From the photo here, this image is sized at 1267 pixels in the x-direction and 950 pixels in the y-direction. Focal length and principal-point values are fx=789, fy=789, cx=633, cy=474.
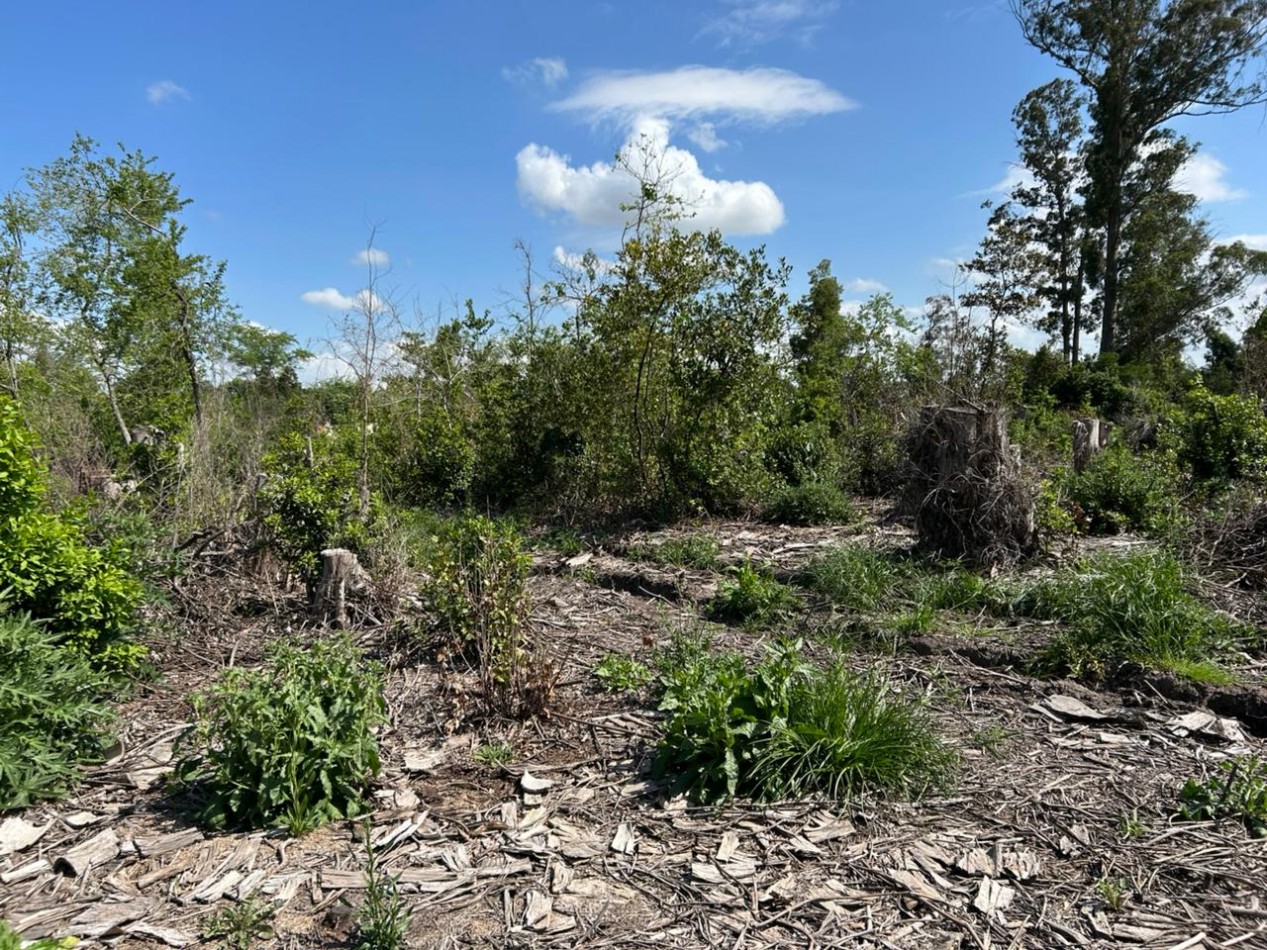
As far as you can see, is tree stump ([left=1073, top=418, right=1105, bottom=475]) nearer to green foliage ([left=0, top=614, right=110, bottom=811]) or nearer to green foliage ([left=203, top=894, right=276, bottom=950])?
green foliage ([left=203, top=894, right=276, bottom=950])

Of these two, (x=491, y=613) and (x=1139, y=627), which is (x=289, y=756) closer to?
(x=491, y=613)

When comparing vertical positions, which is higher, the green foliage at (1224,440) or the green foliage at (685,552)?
the green foliage at (1224,440)

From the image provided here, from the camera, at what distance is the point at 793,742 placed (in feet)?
10.5

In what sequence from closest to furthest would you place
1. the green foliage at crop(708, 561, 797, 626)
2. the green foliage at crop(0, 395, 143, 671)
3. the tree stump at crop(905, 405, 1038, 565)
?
1. the green foliage at crop(0, 395, 143, 671)
2. the green foliage at crop(708, 561, 797, 626)
3. the tree stump at crop(905, 405, 1038, 565)

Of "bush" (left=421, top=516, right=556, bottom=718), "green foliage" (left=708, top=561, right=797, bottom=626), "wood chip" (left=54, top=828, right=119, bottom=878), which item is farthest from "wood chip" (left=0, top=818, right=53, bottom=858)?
"green foliage" (left=708, top=561, right=797, bottom=626)

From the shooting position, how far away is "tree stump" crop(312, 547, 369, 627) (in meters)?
5.36

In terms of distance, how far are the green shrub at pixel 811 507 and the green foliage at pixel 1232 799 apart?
5.64 metres

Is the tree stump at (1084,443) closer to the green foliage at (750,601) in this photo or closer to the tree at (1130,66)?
the green foliage at (750,601)

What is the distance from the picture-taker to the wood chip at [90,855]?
2.85 meters

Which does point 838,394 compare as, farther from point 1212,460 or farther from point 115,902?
point 115,902

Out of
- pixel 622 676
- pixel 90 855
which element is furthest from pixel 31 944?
pixel 622 676

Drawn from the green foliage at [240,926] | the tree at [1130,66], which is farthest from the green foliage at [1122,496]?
the tree at [1130,66]

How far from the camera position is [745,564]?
6.56 m

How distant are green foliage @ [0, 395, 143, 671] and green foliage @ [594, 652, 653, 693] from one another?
2458 millimetres
